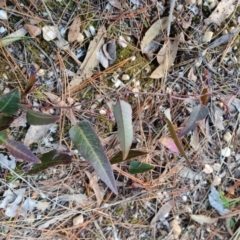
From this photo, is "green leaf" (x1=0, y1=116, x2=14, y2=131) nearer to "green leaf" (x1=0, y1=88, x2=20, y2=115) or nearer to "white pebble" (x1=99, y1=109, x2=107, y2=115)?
"green leaf" (x1=0, y1=88, x2=20, y2=115)

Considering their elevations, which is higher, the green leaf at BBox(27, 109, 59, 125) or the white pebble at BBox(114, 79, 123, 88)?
the green leaf at BBox(27, 109, 59, 125)

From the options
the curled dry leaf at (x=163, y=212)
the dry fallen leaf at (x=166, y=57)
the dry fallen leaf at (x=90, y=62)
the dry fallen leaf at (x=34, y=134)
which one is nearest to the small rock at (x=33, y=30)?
the dry fallen leaf at (x=90, y=62)

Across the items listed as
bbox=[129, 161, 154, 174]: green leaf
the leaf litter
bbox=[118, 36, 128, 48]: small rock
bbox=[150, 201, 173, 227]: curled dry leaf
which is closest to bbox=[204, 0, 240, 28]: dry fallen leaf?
the leaf litter

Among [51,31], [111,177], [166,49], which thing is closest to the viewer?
[111,177]

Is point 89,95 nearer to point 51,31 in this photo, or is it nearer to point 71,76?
point 71,76

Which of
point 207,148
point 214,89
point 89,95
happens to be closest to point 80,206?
point 89,95

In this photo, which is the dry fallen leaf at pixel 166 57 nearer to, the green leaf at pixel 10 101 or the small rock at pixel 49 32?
the small rock at pixel 49 32

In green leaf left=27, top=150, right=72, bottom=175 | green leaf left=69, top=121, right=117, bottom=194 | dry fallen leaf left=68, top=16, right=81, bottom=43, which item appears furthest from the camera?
dry fallen leaf left=68, top=16, right=81, bottom=43
